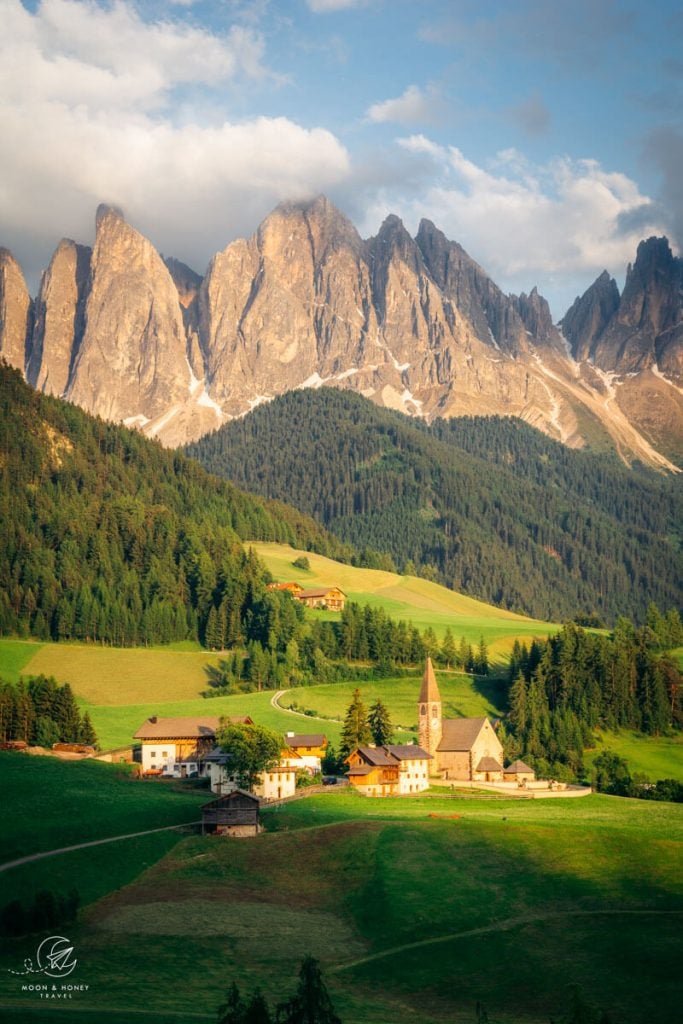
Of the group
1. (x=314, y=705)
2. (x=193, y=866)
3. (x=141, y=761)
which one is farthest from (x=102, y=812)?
(x=314, y=705)

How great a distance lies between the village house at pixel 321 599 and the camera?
195m

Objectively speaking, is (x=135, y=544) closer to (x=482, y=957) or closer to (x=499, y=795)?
(x=499, y=795)

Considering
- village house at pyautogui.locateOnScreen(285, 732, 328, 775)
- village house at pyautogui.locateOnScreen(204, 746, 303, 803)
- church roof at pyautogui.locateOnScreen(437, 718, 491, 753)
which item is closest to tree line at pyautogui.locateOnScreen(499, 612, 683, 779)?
church roof at pyautogui.locateOnScreen(437, 718, 491, 753)

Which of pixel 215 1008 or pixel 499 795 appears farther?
pixel 499 795

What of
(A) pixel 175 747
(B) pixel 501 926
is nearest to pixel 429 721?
(A) pixel 175 747

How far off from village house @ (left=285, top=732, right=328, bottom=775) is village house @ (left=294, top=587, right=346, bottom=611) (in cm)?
7368

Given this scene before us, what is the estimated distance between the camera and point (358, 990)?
5919 centimetres

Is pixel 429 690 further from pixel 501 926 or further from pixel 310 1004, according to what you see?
pixel 310 1004

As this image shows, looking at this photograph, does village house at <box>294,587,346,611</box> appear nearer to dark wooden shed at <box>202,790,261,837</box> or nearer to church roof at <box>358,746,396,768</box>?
church roof at <box>358,746,396,768</box>

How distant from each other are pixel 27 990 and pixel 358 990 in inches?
610

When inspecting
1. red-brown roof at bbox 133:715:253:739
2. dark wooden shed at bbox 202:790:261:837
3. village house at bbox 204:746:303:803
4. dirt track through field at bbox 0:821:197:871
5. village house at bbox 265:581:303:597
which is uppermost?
village house at bbox 265:581:303:597

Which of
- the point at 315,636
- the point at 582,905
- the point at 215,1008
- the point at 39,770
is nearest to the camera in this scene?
the point at 215,1008

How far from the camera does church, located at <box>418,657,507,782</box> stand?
4818 inches

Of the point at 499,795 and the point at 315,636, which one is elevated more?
the point at 315,636
